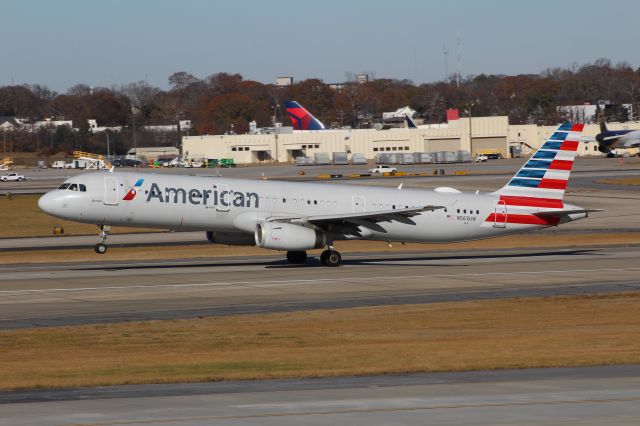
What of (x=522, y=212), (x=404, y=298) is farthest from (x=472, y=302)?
(x=522, y=212)

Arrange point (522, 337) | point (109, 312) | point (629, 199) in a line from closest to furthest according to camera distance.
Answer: point (522, 337) < point (109, 312) < point (629, 199)

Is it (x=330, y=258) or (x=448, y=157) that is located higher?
(x=330, y=258)

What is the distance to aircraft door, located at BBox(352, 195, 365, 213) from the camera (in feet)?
165

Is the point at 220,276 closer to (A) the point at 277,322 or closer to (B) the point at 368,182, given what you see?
(A) the point at 277,322

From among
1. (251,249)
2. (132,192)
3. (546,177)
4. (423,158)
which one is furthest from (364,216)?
(423,158)

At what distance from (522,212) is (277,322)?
2263 cm

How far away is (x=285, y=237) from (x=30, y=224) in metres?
38.0

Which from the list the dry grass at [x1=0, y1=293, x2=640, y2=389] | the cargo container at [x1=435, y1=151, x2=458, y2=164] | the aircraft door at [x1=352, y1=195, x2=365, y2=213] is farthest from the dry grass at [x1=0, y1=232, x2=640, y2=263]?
the cargo container at [x1=435, y1=151, x2=458, y2=164]

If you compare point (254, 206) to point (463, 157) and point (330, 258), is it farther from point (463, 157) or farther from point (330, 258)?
point (463, 157)

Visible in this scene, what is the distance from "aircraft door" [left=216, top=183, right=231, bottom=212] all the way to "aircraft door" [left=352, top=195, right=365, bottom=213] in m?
6.16

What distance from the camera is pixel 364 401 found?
19547 mm

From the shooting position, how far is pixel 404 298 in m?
38.8

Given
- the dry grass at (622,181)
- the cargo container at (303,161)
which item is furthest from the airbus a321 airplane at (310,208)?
the cargo container at (303,161)

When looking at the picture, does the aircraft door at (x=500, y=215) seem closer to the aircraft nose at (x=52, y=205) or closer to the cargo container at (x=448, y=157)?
the aircraft nose at (x=52, y=205)
